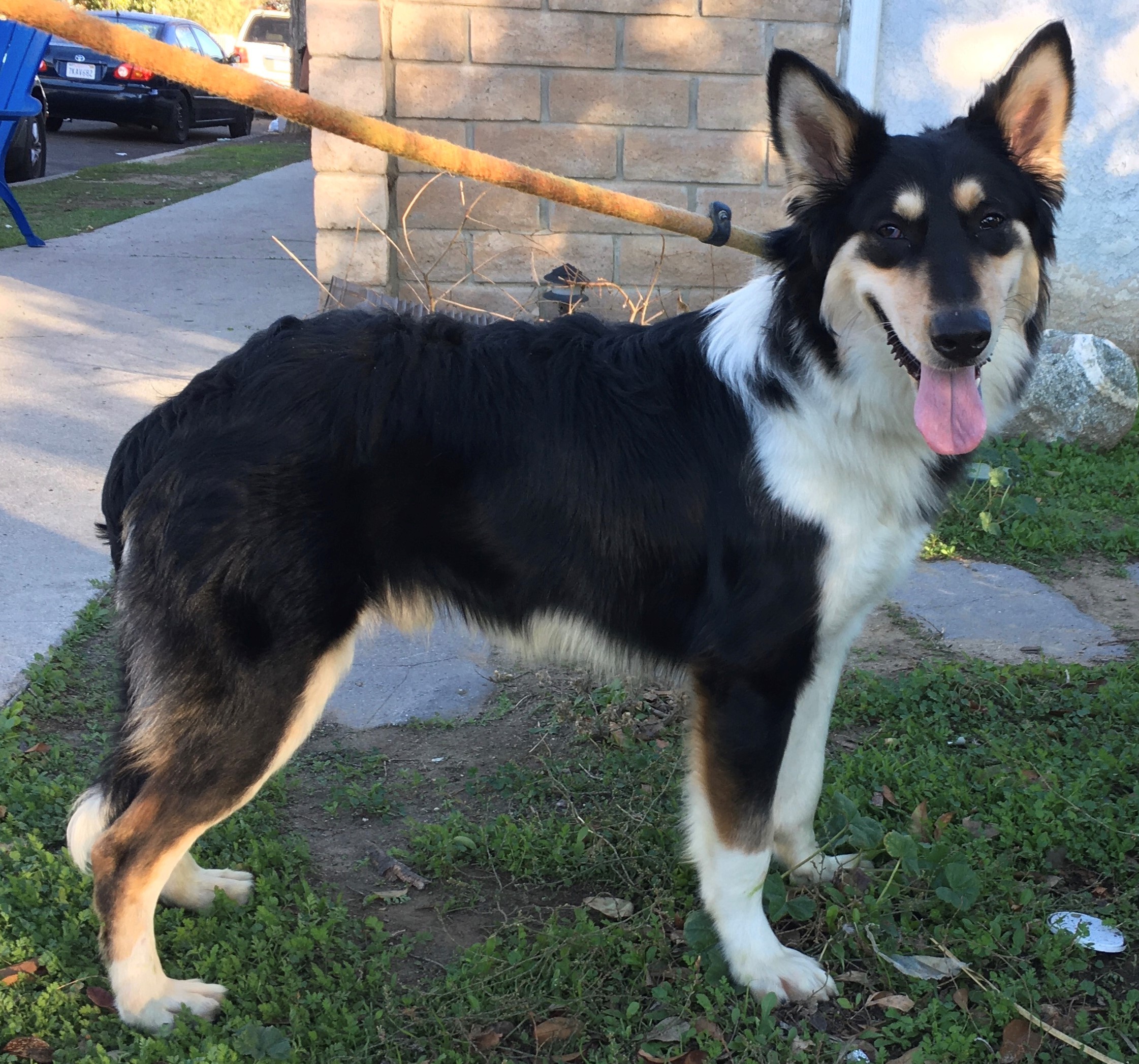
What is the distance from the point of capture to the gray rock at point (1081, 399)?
6215 mm

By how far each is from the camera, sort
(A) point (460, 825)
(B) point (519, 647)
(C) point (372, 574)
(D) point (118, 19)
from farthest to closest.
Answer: (D) point (118, 19) → (A) point (460, 825) → (B) point (519, 647) → (C) point (372, 574)

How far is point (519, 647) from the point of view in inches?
113

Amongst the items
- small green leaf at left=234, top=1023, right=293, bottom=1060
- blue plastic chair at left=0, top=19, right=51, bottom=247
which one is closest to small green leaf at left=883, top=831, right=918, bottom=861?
small green leaf at left=234, top=1023, right=293, bottom=1060

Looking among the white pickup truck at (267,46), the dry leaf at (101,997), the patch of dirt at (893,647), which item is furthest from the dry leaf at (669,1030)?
the white pickup truck at (267,46)

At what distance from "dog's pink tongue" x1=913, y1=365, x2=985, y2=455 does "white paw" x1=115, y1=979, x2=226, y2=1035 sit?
2.19 metres

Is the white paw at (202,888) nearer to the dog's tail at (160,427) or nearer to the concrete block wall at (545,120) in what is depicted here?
the dog's tail at (160,427)

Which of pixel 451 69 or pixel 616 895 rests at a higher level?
pixel 451 69

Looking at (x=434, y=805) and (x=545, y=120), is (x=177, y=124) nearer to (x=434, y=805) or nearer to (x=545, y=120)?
(x=545, y=120)

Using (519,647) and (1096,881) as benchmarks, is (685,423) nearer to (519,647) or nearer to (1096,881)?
(519,647)

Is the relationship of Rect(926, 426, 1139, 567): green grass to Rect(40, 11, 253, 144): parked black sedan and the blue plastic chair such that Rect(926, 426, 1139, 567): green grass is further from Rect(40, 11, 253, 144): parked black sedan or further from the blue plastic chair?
Rect(40, 11, 253, 144): parked black sedan

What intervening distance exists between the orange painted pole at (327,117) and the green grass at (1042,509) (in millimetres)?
2255

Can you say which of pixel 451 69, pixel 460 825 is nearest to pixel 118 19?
pixel 451 69

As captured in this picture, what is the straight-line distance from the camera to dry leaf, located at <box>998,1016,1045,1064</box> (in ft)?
8.05

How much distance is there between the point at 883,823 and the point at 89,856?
2.23 meters
